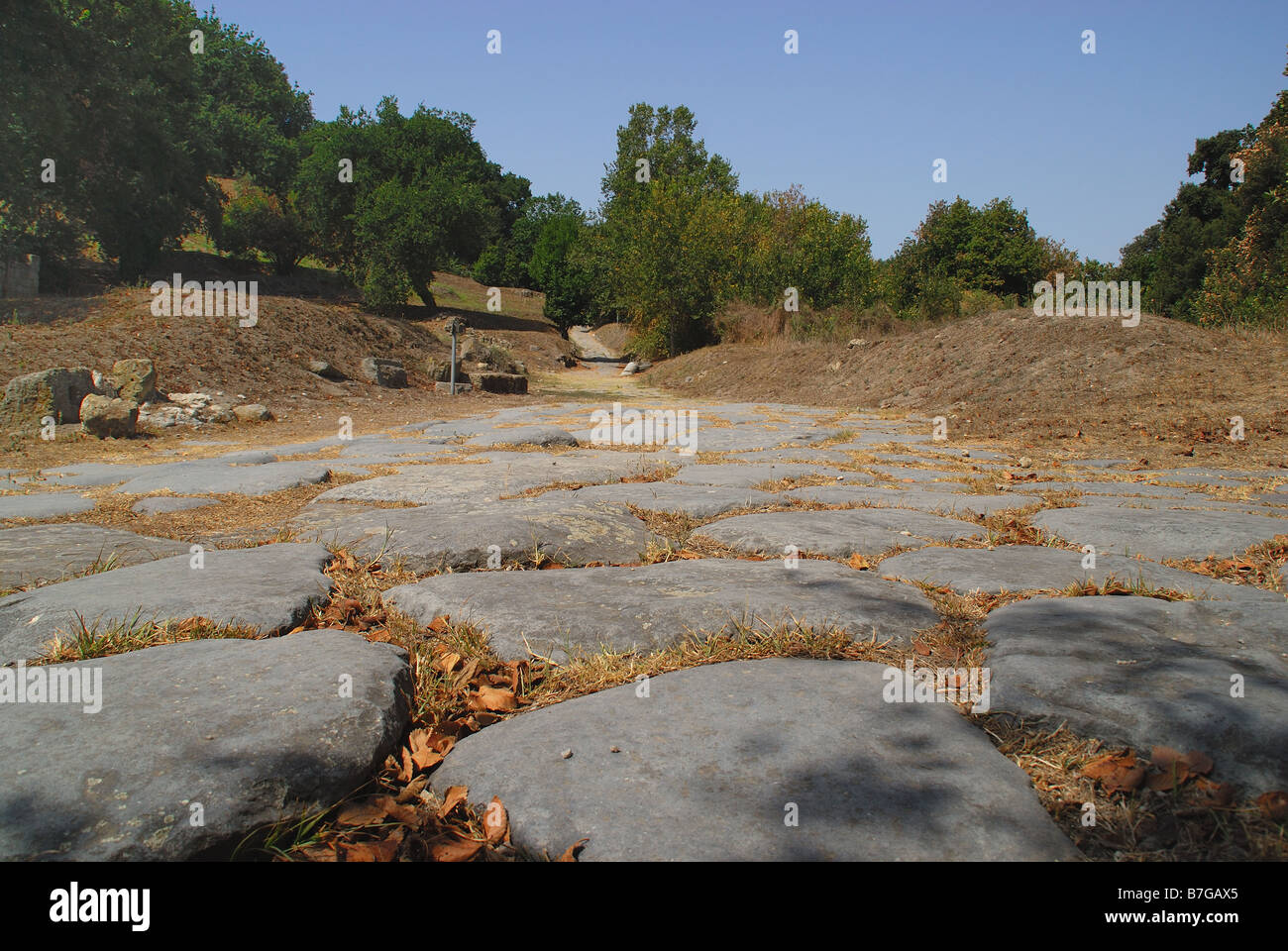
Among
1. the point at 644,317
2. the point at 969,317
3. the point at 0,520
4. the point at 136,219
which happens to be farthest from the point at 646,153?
the point at 0,520

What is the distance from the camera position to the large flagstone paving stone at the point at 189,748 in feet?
3.01

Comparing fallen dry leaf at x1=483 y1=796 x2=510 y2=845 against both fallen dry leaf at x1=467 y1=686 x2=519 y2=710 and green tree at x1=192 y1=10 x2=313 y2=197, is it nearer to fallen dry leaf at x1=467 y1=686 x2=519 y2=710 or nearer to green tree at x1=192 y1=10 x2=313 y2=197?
fallen dry leaf at x1=467 y1=686 x2=519 y2=710

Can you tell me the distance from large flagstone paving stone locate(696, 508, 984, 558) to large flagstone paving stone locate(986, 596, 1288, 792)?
628 mm

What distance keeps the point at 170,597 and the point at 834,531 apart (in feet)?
6.12

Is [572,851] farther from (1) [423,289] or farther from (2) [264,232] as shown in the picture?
(2) [264,232]

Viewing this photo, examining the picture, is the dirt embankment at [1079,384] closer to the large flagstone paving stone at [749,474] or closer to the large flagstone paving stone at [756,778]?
the large flagstone paving stone at [749,474]

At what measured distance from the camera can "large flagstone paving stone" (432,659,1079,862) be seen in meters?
0.93

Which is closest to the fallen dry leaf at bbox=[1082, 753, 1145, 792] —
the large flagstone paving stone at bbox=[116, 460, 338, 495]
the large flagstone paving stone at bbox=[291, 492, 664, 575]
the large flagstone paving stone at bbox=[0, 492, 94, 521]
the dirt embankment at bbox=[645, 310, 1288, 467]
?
the large flagstone paving stone at bbox=[291, 492, 664, 575]

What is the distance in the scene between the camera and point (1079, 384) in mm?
8094

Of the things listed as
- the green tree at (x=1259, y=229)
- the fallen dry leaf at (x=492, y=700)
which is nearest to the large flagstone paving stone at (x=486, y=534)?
the fallen dry leaf at (x=492, y=700)

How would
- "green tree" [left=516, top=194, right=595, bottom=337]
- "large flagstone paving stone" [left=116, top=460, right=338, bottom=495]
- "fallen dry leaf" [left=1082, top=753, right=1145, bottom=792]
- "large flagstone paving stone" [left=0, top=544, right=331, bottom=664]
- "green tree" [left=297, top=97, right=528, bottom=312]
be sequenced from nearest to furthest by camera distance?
"fallen dry leaf" [left=1082, top=753, right=1145, bottom=792] → "large flagstone paving stone" [left=0, top=544, right=331, bottom=664] → "large flagstone paving stone" [left=116, top=460, right=338, bottom=495] → "green tree" [left=297, top=97, right=528, bottom=312] → "green tree" [left=516, top=194, right=595, bottom=337]

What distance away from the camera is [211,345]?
10320mm
